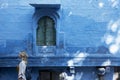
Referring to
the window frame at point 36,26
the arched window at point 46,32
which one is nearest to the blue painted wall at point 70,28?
the window frame at point 36,26

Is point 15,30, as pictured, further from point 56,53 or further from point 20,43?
point 56,53

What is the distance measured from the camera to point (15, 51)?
51.4 feet

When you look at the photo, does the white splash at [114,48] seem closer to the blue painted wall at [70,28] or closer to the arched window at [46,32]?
the blue painted wall at [70,28]

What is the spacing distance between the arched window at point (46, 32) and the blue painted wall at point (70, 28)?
212mm

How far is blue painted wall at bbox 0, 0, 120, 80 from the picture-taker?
15656 mm

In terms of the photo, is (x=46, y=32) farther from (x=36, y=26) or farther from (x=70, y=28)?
(x=70, y=28)

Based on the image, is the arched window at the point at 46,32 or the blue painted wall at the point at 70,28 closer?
the blue painted wall at the point at 70,28

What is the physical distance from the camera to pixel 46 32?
51.9ft

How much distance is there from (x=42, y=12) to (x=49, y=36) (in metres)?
0.92

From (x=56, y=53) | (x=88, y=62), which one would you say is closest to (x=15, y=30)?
(x=56, y=53)

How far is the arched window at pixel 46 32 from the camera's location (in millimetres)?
15789

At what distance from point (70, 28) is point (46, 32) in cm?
90

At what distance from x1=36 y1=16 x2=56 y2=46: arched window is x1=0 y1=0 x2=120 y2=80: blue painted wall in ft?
0.70

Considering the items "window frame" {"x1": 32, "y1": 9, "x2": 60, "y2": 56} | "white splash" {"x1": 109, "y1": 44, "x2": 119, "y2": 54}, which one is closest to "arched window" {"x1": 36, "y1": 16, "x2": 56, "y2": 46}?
"window frame" {"x1": 32, "y1": 9, "x2": 60, "y2": 56}
